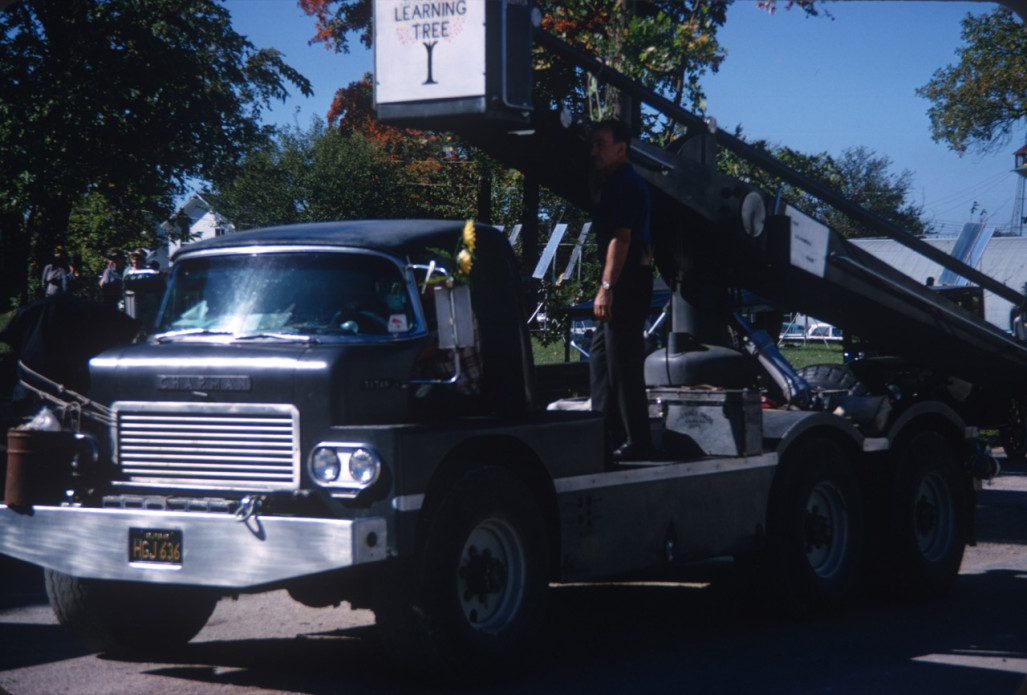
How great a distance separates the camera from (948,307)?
9727 mm

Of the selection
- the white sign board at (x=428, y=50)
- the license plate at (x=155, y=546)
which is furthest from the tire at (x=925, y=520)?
the license plate at (x=155, y=546)

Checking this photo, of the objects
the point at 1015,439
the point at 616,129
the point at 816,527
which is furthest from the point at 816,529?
the point at 1015,439

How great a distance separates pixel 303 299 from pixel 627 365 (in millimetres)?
2046

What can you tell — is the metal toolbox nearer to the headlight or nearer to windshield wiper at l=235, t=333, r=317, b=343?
windshield wiper at l=235, t=333, r=317, b=343

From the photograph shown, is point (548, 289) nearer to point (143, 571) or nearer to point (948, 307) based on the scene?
point (948, 307)

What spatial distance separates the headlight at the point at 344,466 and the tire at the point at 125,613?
1.31 metres

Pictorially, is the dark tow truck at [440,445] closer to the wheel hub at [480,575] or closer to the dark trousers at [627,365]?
the wheel hub at [480,575]

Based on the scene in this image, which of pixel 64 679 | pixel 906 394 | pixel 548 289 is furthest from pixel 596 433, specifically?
pixel 548 289

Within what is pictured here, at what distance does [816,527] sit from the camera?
8.51 meters

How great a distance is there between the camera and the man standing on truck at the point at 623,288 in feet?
25.3

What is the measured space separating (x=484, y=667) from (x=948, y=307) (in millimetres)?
5127

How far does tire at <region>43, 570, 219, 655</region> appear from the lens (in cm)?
686

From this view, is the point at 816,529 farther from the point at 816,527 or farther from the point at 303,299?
the point at 303,299

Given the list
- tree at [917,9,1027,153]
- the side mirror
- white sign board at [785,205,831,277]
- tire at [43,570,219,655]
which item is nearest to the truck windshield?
the side mirror
